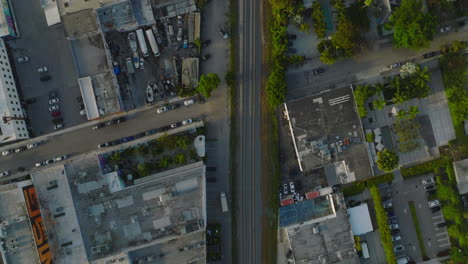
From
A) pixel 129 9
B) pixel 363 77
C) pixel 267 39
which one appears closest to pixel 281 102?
pixel 267 39

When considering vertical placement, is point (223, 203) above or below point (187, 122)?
below

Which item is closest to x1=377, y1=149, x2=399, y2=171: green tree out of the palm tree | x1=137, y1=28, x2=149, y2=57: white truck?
the palm tree

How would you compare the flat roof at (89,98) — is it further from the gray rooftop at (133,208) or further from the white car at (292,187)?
the white car at (292,187)

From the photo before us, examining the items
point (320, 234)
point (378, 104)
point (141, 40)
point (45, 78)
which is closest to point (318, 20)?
point (378, 104)

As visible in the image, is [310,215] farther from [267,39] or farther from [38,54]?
[38,54]

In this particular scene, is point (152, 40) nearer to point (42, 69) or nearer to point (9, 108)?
point (42, 69)

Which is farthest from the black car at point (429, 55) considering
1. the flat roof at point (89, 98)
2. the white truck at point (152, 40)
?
the flat roof at point (89, 98)

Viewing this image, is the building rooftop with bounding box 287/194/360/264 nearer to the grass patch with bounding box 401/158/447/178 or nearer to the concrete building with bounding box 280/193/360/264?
the concrete building with bounding box 280/193/360/264
